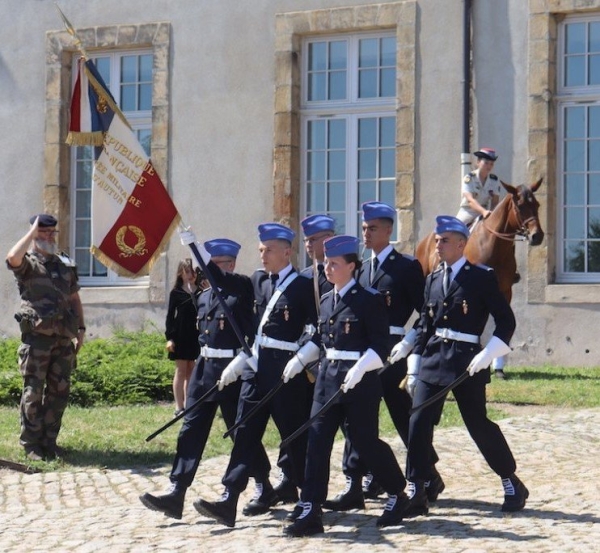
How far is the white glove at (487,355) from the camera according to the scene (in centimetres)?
764

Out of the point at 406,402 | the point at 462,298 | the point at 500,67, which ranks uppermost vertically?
the point at 500,67

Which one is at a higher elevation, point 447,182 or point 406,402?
point 447,182

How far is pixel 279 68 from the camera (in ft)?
56.3

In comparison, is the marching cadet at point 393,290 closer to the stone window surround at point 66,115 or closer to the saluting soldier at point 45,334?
the saluting soldier at point 45,334

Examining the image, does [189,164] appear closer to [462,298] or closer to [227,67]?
[227,67]

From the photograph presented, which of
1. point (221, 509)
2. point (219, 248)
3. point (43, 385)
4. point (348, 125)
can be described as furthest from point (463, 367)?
point (348, 125)

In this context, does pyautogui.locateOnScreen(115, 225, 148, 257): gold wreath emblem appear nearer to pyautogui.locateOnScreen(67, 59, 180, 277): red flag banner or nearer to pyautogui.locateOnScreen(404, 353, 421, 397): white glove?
pyautogui.locateOnScreen(67, 59, 180, 277): red flag banner

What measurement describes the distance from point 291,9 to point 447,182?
296 centimetres

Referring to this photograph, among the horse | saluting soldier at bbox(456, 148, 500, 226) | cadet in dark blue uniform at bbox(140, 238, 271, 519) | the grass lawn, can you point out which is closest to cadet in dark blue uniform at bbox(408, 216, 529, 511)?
cadet in dark blue uniform at bbox(140, 238, 271, 519)

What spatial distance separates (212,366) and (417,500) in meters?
Result: 1.44

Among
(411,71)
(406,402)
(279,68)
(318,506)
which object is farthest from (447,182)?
(318,506)

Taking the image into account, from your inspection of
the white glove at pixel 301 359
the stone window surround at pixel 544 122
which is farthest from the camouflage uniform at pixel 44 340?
the stone window surround at pixel 544 122

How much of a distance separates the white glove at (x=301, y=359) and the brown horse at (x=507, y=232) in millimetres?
5743

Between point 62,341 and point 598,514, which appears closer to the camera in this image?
point 598,514
